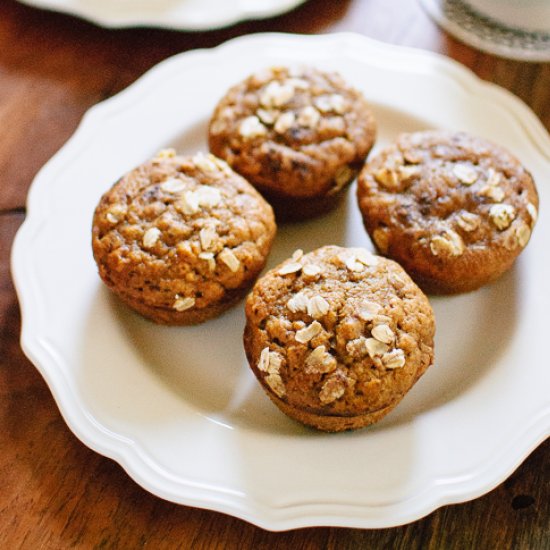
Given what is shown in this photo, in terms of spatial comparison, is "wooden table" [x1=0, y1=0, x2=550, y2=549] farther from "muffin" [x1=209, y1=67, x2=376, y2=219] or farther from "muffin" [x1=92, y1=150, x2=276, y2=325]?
"muffin" [x1=209, y1=67, x2=376, y2=219]

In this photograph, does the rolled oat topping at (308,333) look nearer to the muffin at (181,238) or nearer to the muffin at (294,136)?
the muffin at (181,238)

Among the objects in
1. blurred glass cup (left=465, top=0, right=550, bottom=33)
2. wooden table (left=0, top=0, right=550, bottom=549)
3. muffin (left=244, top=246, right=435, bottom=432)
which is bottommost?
wooden table (left=0, top=0, right=550, bottom=549)

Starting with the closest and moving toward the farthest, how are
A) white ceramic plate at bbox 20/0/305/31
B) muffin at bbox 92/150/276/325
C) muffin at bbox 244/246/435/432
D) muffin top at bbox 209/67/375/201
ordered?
muffin at bbox 244/246/435/432, muffin at bbox 92/150/276/325, muffin top at bbox 209/67/375/201, white ceramic plate at bbox 20/0/305/31

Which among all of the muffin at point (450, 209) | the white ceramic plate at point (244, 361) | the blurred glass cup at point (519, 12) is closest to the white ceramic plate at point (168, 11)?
the white ceramic plate at point (244, 361)

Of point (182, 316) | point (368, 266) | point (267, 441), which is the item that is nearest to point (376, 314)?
point (368, 266)

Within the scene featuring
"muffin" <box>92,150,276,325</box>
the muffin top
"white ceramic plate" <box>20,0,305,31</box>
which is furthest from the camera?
A: "white ceramic plate" <box>20,0,305,31</box>

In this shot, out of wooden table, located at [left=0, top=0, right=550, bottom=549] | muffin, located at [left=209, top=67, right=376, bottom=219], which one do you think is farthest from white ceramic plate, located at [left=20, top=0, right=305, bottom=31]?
muffin, located at [left=209, top=67, right=376, bottom=219]

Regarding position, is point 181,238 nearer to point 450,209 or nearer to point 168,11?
point 450,209
